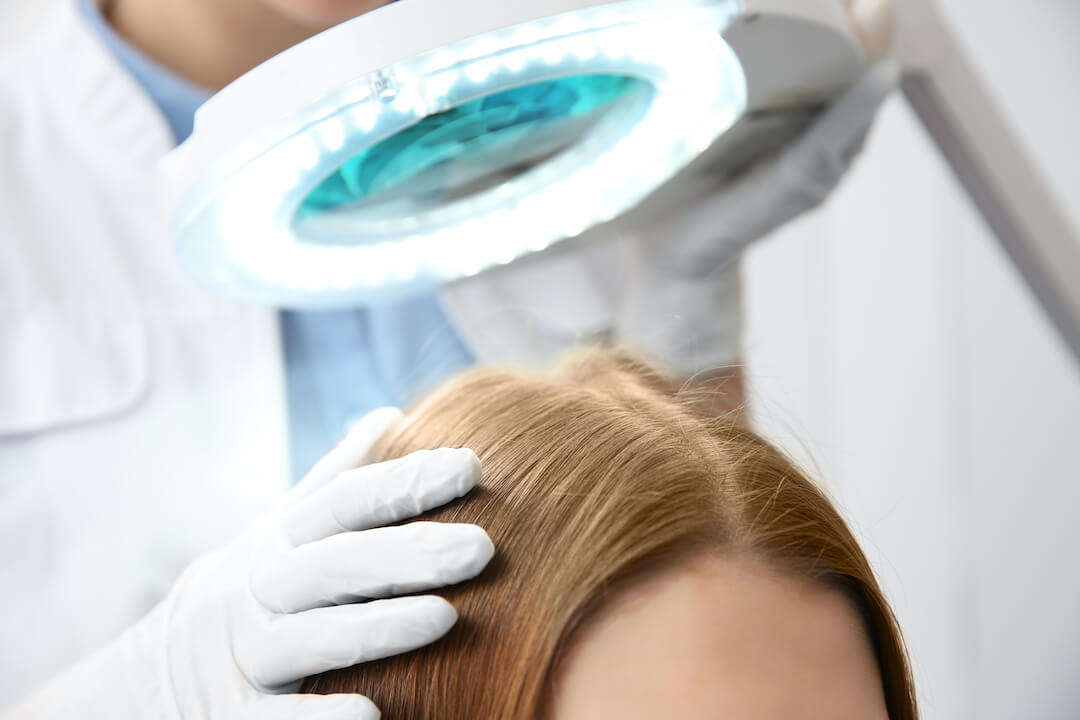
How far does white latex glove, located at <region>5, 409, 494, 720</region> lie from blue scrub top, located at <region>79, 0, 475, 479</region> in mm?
459

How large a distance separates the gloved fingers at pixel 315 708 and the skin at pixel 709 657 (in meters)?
0.12

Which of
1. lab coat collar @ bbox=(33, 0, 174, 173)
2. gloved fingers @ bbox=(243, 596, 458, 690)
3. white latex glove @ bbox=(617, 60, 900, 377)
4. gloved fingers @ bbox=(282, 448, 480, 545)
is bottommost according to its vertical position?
gloved fingers @ bbox=(243, 596, 458, 690)

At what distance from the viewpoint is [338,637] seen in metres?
0.68

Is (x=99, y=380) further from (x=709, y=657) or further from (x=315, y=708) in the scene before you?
(x=709, y=657)

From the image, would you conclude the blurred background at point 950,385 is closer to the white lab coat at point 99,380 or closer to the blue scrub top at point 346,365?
the white lab coat at point 99,380

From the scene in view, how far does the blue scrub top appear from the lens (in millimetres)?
1317

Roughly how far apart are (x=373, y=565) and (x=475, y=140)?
391 millimetres

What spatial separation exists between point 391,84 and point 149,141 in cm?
64

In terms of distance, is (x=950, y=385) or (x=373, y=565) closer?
(x=373, y=565)

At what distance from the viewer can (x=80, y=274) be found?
115cm

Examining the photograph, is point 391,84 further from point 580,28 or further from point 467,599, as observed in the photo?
point 467,599

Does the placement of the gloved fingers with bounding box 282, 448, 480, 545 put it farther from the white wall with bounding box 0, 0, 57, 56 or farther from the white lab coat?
the white wall with bounding box 0, 0, 57, 56

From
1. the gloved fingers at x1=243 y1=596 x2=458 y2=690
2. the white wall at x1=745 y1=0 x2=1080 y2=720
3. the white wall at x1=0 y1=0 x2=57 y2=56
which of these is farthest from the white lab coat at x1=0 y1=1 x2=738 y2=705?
the white wall at x1=745 y1=0 x2=1080 y2=720

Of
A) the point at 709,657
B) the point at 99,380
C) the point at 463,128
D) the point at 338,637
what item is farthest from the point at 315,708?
the point at 99,380
